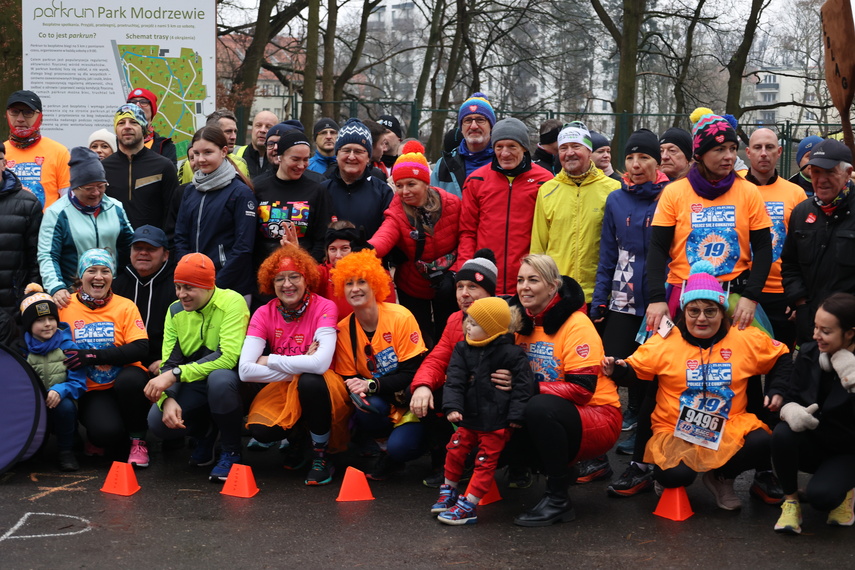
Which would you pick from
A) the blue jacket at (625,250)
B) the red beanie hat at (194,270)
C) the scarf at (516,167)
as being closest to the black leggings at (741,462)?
the blue jacket at (625,250)

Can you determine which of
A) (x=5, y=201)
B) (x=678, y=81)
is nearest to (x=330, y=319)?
(x=5, y=201)

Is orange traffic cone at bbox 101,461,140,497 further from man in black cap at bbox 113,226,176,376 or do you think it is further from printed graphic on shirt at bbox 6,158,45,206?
printed graphic on shirt at bbox 6,158,45,206

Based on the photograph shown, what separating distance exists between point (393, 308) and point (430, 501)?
4.22 feet

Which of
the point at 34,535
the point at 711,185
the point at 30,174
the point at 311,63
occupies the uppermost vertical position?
the point at 311,63

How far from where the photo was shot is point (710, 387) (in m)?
5.32

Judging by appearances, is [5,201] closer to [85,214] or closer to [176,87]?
[85,214]

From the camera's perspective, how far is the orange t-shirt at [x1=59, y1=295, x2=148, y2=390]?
20.5 feet

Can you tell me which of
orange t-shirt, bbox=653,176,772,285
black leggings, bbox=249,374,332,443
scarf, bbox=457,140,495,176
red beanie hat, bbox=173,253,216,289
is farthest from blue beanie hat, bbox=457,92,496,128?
black leggings, bbox=249,374,332,443

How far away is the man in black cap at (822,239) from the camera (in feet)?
18.4

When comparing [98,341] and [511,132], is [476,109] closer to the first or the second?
[511,132]

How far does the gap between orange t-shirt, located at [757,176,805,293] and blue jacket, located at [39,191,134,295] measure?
451 cm

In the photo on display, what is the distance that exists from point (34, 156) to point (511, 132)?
377 cm

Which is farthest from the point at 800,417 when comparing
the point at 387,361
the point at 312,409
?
the point at 312,409

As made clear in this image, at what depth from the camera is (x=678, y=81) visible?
2131cm
